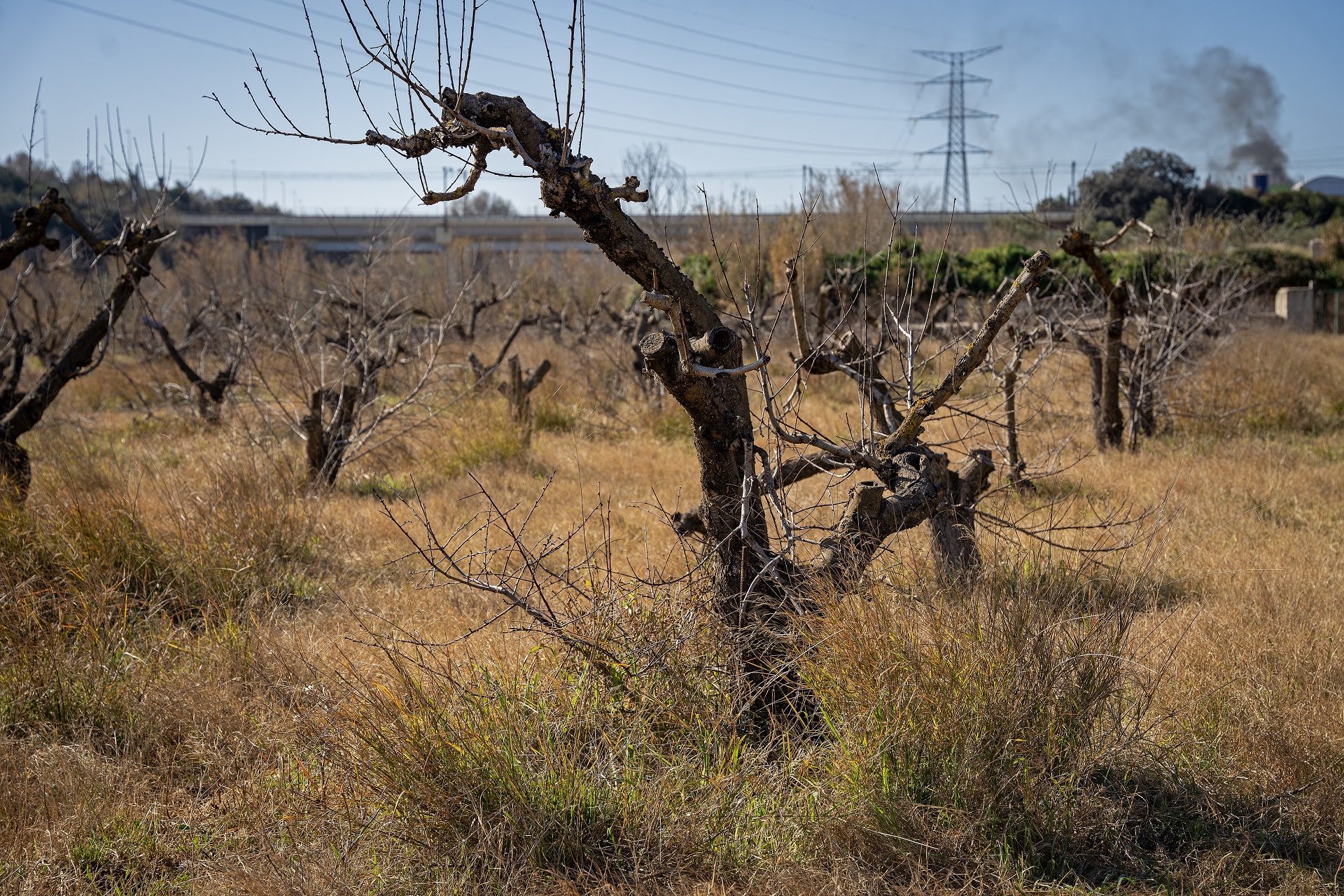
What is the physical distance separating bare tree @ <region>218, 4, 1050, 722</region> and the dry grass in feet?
0.52

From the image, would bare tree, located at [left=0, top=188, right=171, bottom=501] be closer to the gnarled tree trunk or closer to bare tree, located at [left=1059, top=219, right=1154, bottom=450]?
the gnarled tree trunk

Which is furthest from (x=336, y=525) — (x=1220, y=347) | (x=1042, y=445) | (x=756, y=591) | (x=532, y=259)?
(x=532, y=259)

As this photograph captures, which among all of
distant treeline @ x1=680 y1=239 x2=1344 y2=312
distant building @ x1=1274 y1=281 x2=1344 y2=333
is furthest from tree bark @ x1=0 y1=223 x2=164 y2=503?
distant building @ x1=1274 y1=281 x2=1344 y2=333

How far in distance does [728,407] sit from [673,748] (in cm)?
114

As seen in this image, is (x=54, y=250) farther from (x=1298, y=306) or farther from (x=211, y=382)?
(x=1298, y=306)

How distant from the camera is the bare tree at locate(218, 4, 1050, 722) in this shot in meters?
2.85

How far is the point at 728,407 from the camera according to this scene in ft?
10.4

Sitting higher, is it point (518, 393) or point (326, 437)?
point (518, 393)

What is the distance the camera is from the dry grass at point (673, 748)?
2.57 meters

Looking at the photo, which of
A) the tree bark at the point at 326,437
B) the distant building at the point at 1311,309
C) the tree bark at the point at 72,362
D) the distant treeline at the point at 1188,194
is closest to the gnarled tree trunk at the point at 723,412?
the tree bark at the point at 72,362

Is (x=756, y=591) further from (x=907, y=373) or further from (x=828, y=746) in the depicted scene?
(x=907, y=373)

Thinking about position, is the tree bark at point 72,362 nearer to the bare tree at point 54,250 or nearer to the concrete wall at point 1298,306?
the bare tree at point 54,250

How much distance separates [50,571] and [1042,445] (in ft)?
23.4

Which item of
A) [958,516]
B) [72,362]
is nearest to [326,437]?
[72,362]
